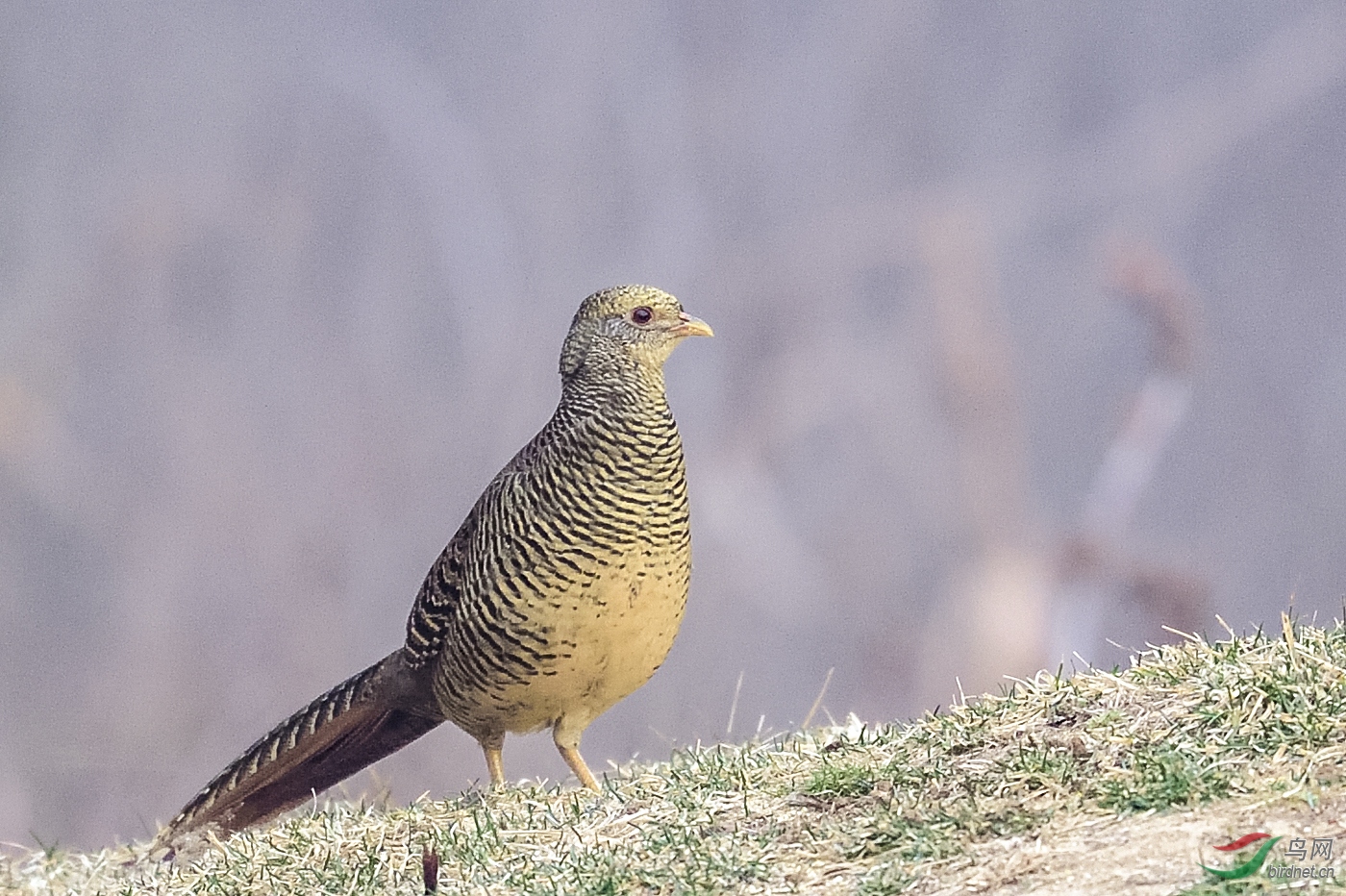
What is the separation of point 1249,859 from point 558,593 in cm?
226

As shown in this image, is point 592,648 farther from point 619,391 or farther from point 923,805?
point 923,805

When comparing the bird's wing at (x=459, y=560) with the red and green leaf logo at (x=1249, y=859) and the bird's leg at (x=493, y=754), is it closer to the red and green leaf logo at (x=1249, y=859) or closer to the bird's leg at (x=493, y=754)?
the bird's leg at (x=493, y=754)

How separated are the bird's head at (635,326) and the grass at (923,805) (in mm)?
1250

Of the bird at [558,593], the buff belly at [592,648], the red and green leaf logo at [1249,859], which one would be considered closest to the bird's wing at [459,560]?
the bird at [558,593]

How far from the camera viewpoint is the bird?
462cm

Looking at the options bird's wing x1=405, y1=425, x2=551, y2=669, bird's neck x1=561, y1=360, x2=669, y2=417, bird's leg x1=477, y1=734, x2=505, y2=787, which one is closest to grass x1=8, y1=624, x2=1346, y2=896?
bird's leg x1=477, y1=734, x2=505, y2=787

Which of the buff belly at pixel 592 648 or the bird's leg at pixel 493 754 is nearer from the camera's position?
the buff belly at pixel 592 648

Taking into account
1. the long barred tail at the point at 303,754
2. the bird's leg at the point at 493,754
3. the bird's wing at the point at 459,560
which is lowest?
the bird's leg at the point at 493,754

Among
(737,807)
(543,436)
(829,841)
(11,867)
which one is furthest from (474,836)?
(11,867)

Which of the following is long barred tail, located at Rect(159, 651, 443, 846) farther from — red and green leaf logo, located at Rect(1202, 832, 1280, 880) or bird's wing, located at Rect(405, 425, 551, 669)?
red and green leaf logo, located at Rect(1202, 832, 1280, 880)

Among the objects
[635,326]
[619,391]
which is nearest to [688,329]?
[635,326]

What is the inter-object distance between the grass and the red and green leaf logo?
29 mm

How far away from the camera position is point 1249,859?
111 inches

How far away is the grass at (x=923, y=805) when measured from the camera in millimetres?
3148
